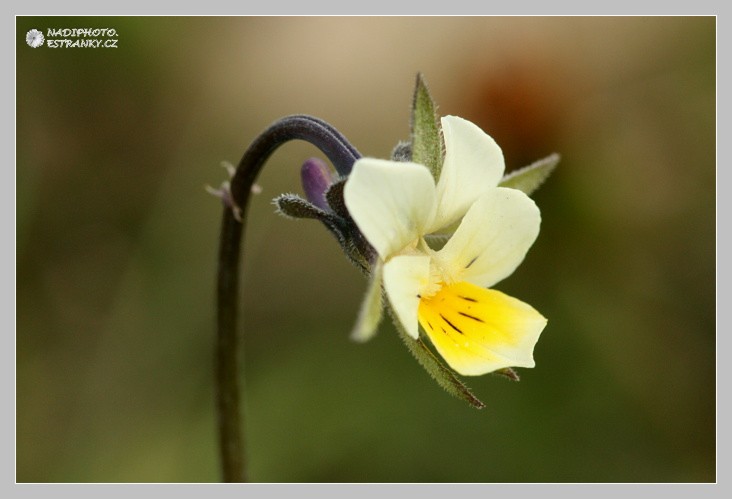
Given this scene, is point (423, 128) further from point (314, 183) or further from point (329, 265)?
point (329, 265)

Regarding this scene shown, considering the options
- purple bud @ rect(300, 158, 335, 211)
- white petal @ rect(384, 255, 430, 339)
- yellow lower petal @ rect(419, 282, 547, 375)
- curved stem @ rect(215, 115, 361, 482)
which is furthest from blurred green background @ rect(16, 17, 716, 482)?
white petal @ rect(384, 255, 430, 339)

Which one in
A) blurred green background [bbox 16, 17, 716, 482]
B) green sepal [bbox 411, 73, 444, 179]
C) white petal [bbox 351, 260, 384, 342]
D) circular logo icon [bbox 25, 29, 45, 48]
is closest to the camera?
white petal [bbox 351, 260, 384, 342]

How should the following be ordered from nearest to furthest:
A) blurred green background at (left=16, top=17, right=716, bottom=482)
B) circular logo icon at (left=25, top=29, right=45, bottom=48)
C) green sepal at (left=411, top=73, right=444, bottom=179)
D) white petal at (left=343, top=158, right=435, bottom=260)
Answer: white petal at (left=343, top=158, right=435, bottom=260), green sepal at (left=411, top=73, right=444, bottom=179), circular logo icon at (left=25, top=29, right=45, bottom=48), blurred green background at (left=16, top=17, right=716, bottom=482)

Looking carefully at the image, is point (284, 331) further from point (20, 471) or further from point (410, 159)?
point (410, 159)

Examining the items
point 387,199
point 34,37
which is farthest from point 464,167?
point 34,37

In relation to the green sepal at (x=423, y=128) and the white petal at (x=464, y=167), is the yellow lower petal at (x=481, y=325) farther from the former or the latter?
the green sepal at (x=423, y=128)

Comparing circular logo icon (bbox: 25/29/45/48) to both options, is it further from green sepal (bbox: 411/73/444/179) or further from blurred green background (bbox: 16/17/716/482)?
green sepal (bbox: 411/73/444/179)

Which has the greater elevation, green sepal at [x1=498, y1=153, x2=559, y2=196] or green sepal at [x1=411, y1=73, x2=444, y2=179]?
green sepal at [x1=411, y1=73, x2=444, y2=179]
